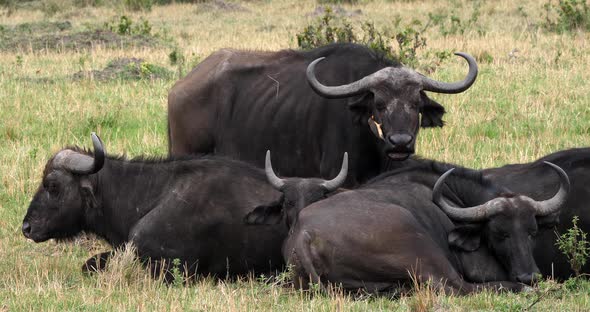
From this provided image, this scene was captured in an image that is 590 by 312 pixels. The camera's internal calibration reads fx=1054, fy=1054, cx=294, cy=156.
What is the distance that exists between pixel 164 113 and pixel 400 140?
18.1 ft

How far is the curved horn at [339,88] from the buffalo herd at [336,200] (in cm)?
1

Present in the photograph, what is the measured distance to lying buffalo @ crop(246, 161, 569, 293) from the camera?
6.94 metres

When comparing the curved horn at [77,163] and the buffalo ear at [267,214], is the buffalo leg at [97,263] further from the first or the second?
the buffalo ear at [267,214]

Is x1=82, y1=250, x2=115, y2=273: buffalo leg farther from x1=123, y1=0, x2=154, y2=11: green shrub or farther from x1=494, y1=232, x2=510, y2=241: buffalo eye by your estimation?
x1=123, y1=0, x2=154, y2=11: green shrub

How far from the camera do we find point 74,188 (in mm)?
8227

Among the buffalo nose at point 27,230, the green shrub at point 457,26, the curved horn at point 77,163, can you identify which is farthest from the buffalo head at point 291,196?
the green shrub at point 457,26

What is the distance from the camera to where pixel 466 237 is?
295 inches

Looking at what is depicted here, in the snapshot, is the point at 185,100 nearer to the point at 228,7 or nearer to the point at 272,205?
the point at 272,205

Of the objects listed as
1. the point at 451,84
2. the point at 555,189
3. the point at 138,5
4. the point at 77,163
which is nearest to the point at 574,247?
the point at 555,189

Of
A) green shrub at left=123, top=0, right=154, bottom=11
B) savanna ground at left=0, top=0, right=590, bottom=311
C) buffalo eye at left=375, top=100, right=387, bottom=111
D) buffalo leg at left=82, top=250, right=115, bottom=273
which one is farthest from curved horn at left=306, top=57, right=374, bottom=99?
green shrub at left=123, top=0, right=154, bottom=11

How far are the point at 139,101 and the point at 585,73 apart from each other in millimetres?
6052

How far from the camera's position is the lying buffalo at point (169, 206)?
7.89 meters

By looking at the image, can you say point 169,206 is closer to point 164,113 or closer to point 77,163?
point 77,163

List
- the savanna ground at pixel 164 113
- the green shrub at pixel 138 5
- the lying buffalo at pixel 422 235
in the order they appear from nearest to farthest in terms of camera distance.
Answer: the savanna ground at pixel 164 113, the lying buffalo at pixel 422 235, the green shrub at pixel 138 5
